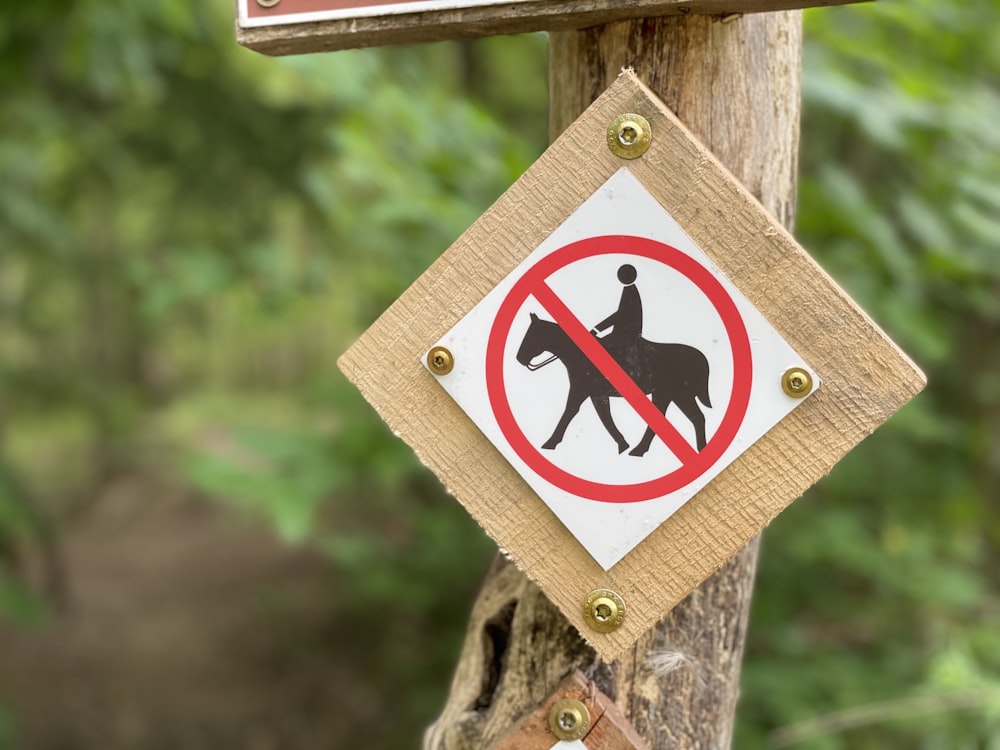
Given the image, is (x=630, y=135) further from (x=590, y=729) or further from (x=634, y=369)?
(x=590, y=729)

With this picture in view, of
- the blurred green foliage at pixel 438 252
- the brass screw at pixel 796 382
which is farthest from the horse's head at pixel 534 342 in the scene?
the blurred green foliage at pixel 438 252

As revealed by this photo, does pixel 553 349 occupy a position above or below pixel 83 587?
below

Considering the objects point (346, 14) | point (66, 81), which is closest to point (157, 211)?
point (66, 81)

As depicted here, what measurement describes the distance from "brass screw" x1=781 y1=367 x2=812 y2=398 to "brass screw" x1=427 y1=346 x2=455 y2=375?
402mm

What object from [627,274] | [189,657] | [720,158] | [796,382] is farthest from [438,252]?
[189,657]

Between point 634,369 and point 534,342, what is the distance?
0.41ft

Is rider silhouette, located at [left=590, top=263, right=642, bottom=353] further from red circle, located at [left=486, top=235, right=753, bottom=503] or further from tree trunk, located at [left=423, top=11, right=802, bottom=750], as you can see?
tree trunk, located at [left=423, top=11, right=802, bottom=750]

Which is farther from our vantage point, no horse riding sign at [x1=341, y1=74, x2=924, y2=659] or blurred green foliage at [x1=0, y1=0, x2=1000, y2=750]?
blurred green foliage at [x1=0, y1=0, x2=1000, y2=750]

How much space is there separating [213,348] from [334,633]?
194 inches

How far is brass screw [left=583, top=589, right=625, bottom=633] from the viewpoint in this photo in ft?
3.49

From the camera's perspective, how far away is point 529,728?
3.85 feet

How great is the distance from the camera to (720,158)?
1184 mm

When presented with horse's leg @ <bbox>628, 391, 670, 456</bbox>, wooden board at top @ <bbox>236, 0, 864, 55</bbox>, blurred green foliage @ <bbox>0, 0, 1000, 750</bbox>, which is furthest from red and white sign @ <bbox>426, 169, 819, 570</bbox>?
blurred green foliage @ <bbox>0, 0, 1000, 750</bbox>

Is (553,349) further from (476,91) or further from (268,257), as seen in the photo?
(476,91)
